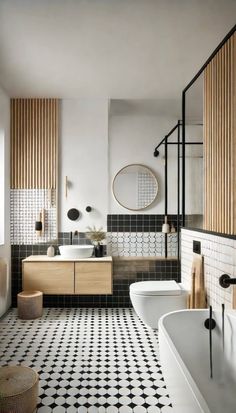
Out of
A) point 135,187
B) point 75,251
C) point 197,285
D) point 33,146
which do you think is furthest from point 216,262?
point 33,146

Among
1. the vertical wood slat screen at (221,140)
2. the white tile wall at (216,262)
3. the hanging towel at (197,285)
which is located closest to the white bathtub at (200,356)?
the white tile wall at (216,262)

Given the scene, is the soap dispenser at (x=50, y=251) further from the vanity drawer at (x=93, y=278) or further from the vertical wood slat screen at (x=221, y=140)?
the vertical wood slat screen at (x=221, y=140)

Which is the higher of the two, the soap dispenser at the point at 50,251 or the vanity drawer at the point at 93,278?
the soap dispenser at the point at 50,251

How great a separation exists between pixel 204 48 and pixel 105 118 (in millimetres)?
1768

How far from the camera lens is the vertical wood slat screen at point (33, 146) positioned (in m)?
4.51

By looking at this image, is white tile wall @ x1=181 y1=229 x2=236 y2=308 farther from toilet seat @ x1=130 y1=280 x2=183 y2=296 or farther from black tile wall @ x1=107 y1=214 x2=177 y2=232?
black tile wall @ x1=107 y1=214 x2=177 y2=232

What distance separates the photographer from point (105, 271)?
414 centimetres

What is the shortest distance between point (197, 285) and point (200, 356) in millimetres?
1047

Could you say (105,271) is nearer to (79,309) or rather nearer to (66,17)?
(79,309)

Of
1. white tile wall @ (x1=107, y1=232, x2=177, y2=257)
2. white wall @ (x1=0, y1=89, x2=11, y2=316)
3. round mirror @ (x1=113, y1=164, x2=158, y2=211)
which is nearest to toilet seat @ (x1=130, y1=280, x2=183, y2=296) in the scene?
white tile wall @ (x1=107, y1=232, x2=177, y2=257)

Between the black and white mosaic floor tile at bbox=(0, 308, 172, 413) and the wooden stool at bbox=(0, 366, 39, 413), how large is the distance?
0.26 meters

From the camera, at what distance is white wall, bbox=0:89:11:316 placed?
4.11 m

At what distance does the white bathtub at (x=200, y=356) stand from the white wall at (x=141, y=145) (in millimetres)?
2998

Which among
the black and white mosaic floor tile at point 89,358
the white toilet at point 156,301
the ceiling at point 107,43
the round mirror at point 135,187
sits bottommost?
the black and white mosaic floor tile at point 89,358
